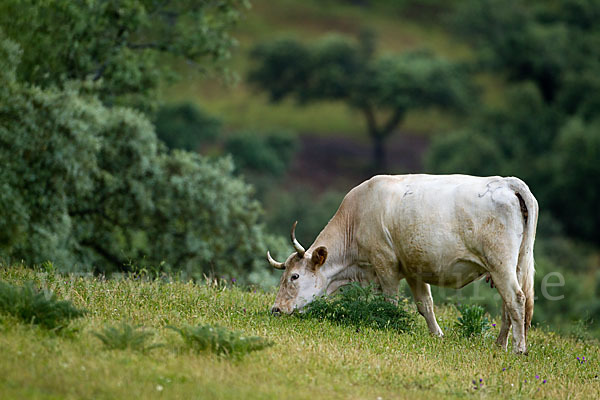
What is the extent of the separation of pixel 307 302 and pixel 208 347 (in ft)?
12.0

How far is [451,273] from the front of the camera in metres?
11.2

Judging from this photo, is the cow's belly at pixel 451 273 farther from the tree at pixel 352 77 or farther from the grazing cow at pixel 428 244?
the tree at pixel 352 77

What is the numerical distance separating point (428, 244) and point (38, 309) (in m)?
5.53

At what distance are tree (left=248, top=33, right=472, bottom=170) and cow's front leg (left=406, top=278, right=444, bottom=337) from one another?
6392 cm

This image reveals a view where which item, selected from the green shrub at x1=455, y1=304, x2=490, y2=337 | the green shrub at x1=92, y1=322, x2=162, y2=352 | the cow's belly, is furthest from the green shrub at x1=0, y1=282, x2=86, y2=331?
the green shrub at x1=455, y1=304, x2=490, y2=337

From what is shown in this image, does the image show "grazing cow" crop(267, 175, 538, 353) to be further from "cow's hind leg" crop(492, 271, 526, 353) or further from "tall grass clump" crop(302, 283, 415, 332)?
"tall grass clump" crop(302, 283, 415, 332)

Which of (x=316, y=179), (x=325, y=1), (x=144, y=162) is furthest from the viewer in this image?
(x=325, y=1)

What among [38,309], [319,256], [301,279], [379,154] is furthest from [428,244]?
[379,154]

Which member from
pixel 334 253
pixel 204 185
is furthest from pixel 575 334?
pixel 204 185

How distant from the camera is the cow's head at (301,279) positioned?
1181cm

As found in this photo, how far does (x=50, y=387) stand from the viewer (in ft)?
23.1

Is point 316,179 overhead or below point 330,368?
below

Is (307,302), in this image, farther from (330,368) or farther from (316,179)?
(316,179)

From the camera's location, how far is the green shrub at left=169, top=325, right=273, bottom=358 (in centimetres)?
843
